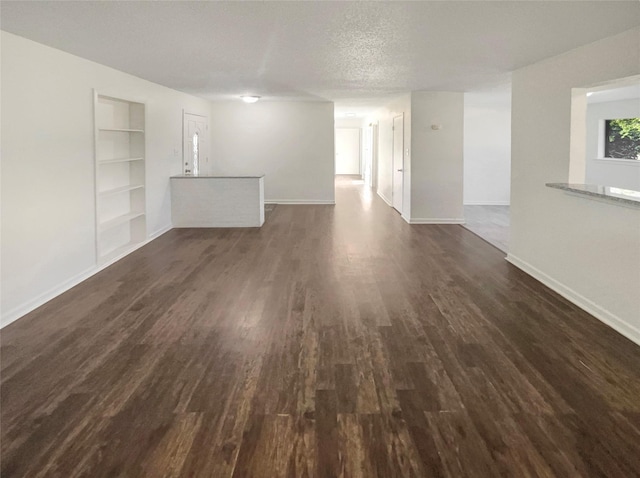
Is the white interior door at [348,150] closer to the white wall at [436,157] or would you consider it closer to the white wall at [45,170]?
the white wall at [436,157]

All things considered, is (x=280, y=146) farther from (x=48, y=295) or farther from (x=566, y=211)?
(x=566, y=211)

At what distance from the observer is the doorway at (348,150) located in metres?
21.1

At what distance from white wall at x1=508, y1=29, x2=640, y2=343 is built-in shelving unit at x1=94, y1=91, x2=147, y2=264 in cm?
458

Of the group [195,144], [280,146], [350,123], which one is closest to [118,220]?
[195,144]

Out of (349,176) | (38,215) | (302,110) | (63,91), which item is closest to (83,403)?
(38,215)

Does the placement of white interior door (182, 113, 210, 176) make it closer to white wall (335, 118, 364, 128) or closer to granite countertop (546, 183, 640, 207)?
granite countertop (546, 183, 640, 207)

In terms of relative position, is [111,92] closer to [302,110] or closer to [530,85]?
[530,85]

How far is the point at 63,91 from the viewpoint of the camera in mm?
4957

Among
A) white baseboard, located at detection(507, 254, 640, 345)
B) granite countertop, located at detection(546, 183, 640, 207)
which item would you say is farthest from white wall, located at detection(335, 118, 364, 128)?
granite countertop, located at detection(546, 183, 640, 207)

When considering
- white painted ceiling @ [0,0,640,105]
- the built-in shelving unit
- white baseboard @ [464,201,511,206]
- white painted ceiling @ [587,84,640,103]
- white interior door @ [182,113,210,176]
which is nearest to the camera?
white painted ceiling @ [0,0,640,105]

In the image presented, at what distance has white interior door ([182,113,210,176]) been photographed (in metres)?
9.60

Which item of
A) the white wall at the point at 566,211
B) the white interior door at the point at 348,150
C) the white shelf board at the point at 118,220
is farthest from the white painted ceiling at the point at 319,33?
the white interior door at the point at 348,150

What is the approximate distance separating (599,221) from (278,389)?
9.52 ft

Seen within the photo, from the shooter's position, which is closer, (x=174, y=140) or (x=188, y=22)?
(x=188, y=22)
